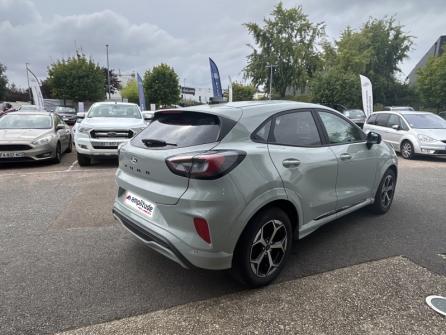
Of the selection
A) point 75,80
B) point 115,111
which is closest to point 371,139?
point 115,111

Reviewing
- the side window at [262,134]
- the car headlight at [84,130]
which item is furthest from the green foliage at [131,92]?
the side window at [262,134]

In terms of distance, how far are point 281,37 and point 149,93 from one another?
19364mm

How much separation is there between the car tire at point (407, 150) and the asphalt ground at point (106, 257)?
15.5ft

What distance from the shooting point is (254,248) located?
289 centimetres

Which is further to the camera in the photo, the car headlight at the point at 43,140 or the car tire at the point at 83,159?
the car tire at the point at 83,159

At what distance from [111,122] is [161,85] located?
36.6 metres

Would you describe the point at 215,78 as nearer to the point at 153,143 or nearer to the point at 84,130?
the point at 84,130

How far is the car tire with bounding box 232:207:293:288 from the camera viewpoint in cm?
279

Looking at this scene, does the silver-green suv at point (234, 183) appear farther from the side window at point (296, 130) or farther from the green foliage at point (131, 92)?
the green foliage at point (131, 92)

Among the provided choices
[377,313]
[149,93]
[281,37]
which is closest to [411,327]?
[377,313]

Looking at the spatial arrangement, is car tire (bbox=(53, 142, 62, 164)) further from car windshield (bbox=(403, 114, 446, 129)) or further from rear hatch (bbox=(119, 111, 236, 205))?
car windshield (bbox=(403, 114, 446, 129))

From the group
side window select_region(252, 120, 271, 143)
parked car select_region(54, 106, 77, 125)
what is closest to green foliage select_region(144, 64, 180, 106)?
parked car select_region(54, 106, 77, 125)

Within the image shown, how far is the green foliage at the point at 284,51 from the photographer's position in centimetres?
4527

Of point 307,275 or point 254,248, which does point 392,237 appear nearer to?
point 307,275
